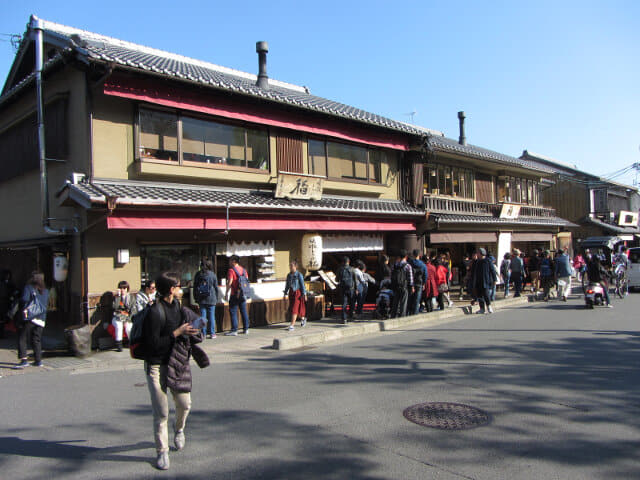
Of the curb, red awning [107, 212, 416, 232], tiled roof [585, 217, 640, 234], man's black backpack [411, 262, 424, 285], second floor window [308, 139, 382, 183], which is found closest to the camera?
red awning [107, 212, 416, 232]

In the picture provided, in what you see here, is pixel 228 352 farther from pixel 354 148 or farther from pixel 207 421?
pixel 354 148

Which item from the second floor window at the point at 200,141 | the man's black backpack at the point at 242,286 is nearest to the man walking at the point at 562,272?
the second floor window at the point at 200,141

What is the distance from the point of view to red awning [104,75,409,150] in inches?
415

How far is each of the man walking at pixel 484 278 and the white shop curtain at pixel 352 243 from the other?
3506mm

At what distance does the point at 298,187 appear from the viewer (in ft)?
44.5

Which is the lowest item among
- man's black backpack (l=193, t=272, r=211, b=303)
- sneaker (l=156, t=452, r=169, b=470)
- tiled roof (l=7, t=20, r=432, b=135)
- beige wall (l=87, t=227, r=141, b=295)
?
sneaker (l=156, t=452, r=169, b=470)

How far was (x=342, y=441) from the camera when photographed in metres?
4.92

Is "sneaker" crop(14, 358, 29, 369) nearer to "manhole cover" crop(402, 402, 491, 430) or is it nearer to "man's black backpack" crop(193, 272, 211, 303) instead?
"man's black backpack" crop(193, 272, 211, 303)

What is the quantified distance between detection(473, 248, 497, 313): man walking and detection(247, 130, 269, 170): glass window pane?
6913 mm

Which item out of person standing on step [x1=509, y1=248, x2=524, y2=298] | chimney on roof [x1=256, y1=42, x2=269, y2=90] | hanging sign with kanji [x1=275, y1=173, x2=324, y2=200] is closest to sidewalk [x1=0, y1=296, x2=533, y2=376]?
hanging sign with kanji [x1=275, y1=173, x2=324, y2=200]

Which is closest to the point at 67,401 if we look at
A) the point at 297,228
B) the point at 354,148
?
the point at 297,228

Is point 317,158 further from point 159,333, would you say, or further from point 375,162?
point 159,333

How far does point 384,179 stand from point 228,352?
31.8 feet

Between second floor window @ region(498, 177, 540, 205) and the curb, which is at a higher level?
second floor window @ region(498, 177, 540, 205)
